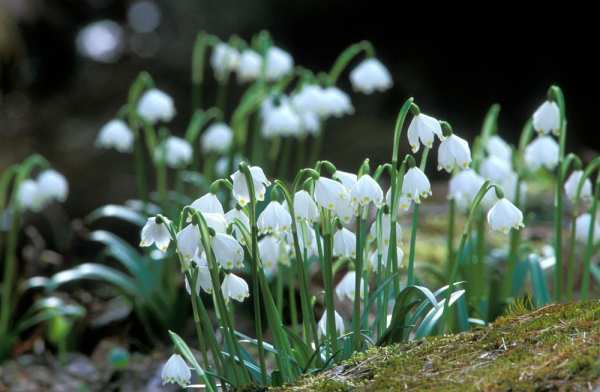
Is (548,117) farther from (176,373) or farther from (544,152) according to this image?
(176,373)

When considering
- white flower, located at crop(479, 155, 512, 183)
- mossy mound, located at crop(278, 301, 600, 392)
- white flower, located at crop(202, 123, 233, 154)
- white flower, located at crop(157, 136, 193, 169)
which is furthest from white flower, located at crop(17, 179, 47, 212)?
mossy mound, located at crop(278, 301, 600, 392)

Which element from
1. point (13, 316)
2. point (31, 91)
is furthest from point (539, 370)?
point (31, 91)

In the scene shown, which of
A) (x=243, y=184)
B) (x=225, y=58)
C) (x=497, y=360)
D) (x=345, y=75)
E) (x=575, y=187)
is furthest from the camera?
(x=345, y=75)

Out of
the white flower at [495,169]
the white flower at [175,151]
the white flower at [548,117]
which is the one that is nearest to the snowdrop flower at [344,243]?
the white flower at [548,117]

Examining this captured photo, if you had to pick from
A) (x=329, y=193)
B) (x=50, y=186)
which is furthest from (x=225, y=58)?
(x=329, y=193)

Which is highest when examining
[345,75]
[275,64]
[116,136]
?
[345,75]

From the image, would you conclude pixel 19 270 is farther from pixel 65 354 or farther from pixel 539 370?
pixel 539 370

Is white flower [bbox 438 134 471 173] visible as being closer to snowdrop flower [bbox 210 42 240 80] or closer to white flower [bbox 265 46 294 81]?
white flower [bbox 265 46 294 81]

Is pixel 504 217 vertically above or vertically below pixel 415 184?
below
